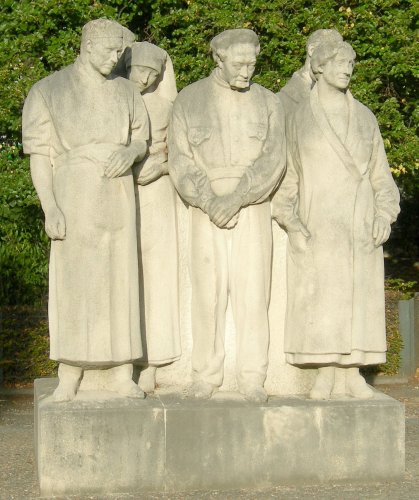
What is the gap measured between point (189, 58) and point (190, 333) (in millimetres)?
5224

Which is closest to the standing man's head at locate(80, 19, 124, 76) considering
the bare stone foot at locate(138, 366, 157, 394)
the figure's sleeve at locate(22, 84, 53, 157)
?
the figure's sleeve at locate(22, 84, 53, 157)

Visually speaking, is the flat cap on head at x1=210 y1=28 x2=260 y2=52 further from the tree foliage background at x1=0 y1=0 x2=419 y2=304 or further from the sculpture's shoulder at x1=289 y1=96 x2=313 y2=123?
the tree foliage background at x1=0 y1=0 x2=419 y2=304

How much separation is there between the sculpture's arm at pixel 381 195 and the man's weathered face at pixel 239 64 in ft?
3.02

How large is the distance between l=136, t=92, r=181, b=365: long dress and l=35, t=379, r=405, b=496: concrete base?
0.38m

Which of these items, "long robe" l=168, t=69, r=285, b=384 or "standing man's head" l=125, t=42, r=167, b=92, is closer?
"long robe" l=168, t=69, r=285, b=384

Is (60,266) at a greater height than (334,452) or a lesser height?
greater

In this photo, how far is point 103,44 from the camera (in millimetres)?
7723

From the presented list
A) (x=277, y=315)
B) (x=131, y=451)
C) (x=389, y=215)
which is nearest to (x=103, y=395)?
(x=131, y=451)

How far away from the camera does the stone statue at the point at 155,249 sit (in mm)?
8156

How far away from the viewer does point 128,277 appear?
7.75 metres

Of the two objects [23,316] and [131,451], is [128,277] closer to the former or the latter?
[131,451]

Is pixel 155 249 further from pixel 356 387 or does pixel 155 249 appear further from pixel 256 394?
pixel 356 387

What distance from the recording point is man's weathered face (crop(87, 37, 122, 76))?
7.73 metres

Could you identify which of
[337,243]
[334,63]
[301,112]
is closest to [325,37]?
[334,63]
